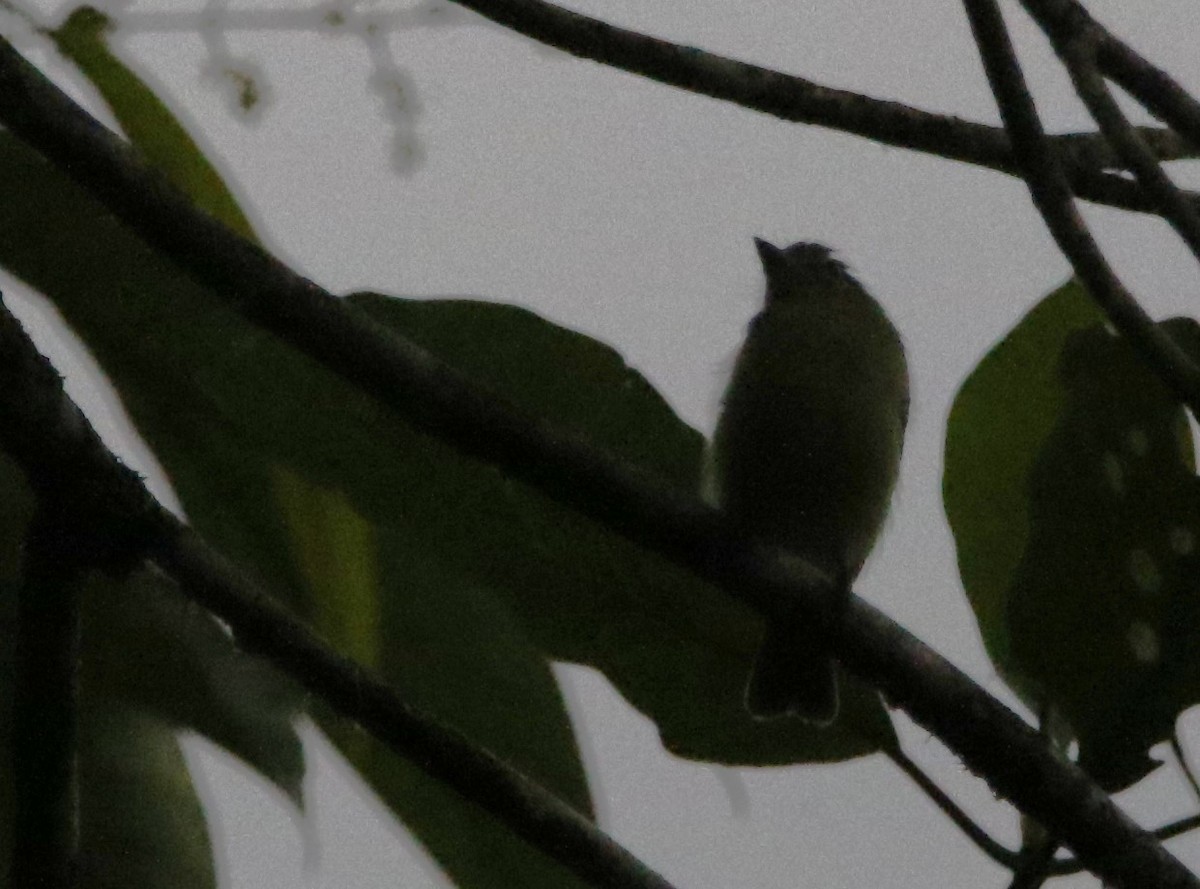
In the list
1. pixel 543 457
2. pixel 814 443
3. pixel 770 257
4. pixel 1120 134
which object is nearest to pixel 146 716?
pixel 543 457

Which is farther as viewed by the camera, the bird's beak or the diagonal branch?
the bird's beak

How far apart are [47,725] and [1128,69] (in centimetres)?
114

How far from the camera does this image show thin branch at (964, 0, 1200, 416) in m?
1.43

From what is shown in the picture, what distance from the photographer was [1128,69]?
5.47 feet

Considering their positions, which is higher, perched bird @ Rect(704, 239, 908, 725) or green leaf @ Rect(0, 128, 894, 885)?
perched bird @ Rect(704, 239, 908, 725)

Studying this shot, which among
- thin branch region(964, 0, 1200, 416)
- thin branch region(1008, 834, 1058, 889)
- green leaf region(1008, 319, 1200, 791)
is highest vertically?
thin branch region(964, 0, 1200, 416)

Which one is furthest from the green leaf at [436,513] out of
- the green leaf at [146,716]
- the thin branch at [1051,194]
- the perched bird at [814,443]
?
the perched bird at [814,443]

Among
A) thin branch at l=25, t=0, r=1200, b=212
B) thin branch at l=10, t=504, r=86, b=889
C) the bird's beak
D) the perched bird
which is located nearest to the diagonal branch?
thin branch at l=25, t=0, r=1200, b=212

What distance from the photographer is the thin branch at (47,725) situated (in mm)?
1366

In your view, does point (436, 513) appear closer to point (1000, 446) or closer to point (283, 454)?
point (283, 454)

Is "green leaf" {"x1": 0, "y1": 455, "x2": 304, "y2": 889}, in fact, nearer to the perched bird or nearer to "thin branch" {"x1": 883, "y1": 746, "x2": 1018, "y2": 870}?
"thin branch" {"x1": 883, "y1": 746, "x2": 1018, "y2": 870}

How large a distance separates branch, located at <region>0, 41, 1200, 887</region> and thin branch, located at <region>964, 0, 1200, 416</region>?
32 centimetres

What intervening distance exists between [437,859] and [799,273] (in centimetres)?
205

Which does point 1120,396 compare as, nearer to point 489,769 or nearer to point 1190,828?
point 1190,828
